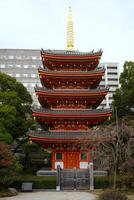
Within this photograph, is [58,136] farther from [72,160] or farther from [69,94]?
[69,94]

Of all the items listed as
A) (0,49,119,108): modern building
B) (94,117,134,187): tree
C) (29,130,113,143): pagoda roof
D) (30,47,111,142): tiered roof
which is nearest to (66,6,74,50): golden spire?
(30,47,111,142): tiered roof

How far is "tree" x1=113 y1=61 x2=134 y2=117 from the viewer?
41.2 meters

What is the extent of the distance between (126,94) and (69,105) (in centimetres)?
789

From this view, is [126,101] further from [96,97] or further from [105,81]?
[105,81]

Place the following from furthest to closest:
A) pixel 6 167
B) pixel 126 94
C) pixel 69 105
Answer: pixel 126 94 → pixel 69 105 → pixel 6 167

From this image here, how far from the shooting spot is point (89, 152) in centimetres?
3534

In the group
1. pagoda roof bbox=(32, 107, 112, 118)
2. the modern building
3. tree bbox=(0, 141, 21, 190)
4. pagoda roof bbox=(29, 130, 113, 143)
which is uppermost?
the modern building

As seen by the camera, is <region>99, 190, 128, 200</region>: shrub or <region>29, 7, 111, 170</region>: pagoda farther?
<region>29, 7, 111, 170</region>: pagoda

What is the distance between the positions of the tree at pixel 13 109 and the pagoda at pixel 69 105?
2.94 m

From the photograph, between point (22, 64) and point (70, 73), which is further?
point (22, 64)

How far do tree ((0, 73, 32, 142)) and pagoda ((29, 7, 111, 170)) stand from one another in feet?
9.66

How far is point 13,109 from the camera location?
37.4 m

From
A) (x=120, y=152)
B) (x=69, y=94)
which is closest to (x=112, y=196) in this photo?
(x=120, y=152)

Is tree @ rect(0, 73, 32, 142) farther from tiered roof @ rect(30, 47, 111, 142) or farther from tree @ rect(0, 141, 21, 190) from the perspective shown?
tree @ rect(0, 141, 21, 190)
